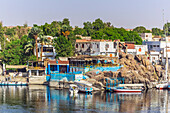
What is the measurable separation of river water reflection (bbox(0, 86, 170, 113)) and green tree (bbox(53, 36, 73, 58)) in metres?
21.3

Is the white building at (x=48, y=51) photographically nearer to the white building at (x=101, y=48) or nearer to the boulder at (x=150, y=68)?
the white building at (x=101, y=48)

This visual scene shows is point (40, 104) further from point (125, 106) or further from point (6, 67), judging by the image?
point (6, 67)

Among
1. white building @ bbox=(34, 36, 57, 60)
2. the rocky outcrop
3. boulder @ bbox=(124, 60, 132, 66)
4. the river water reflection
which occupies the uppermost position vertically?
white building @ bbox=(34, 36, 57, 60)

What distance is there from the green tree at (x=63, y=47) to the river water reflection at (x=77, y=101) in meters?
21.3

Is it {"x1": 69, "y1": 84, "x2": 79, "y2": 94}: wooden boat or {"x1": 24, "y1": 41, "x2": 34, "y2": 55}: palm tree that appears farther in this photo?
{"x1": 24, "y1": 41, "x2": 34, "y2": 55}: palm tree

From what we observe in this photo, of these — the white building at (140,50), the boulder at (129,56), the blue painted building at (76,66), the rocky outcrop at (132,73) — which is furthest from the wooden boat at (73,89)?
the white building at (140,50)

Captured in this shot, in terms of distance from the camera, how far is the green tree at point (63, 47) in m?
111

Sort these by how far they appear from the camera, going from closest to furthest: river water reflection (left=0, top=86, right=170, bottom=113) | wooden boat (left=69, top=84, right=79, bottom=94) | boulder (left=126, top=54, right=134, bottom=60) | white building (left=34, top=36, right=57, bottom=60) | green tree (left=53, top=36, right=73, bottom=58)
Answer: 1. river water reflection (left=0, top=86, right=170, bottom=113)
2. wooden boat (left=69, top=84, right=79, bottom=94)
3. boulder (left=126, top=54, right=134, bottom=60)
4. green tree (left=53, top=36, right=73, bottom=58)
5. white building (left=34, top=36, right=57, bottom=60)

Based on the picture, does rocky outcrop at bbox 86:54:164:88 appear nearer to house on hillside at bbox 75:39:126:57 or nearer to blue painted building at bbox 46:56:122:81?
blue painted building at bbox 46:56:122:81

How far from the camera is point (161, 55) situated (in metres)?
120

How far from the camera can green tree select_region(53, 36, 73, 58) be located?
363ft

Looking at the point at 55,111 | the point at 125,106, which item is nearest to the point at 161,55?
the point at 125,106

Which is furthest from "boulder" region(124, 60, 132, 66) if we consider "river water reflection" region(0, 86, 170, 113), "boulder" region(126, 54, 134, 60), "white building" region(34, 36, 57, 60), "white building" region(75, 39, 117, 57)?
"white building" region(34, 36, 57, 60)

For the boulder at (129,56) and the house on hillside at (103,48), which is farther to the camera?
the house on hillside at (103,48)
